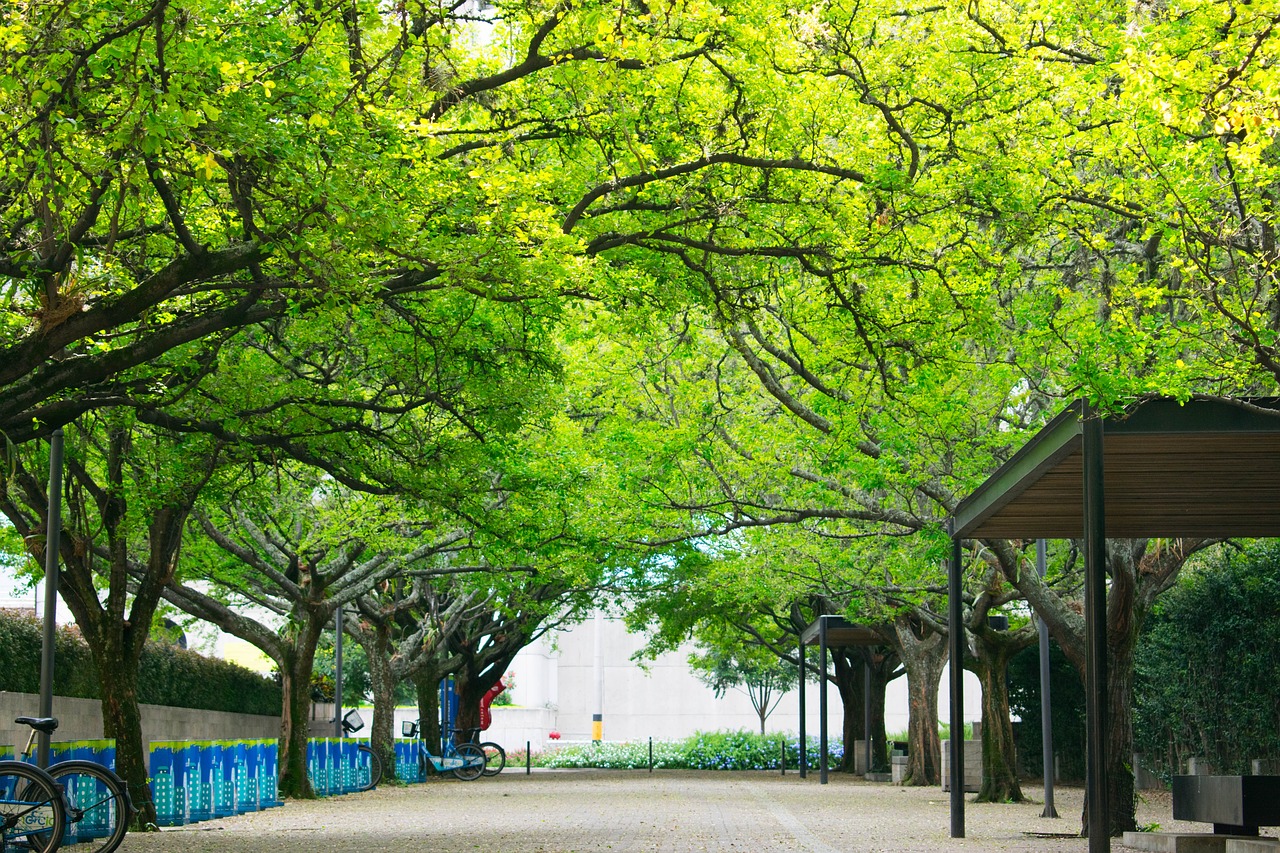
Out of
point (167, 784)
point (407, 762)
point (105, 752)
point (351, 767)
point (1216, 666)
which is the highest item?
point (1216, 666)

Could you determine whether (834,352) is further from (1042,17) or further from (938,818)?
(938,818)

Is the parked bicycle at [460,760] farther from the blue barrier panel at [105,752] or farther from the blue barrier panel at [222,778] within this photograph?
the blue barrier panel at [105,752]

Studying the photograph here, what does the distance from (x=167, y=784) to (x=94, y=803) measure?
3.99 m

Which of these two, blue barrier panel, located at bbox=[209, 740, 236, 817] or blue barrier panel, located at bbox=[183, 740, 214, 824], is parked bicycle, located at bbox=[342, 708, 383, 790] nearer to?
blue barrier panel, located at bbox=[209, 740, 236, 817]

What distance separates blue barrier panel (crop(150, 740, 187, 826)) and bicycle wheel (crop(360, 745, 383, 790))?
33.2 ft

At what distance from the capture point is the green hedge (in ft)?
55.4

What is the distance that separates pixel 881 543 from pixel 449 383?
10.3m

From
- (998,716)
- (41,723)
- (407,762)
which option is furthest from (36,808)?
(407,762)

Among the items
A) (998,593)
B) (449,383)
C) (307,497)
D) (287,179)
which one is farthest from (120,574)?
(998,593)

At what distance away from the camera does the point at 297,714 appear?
21297 mm

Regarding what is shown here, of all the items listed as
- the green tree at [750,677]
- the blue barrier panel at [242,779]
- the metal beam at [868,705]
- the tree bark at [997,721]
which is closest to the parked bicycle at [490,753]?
the metal beam at [868,705]

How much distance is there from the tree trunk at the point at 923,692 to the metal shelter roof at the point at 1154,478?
47.6 ft

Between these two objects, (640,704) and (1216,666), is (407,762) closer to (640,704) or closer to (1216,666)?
(1216,666)

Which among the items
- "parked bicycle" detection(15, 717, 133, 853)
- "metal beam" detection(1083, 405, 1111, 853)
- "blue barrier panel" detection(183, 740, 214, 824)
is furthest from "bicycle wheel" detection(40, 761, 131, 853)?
"metal beam" detection(1083, 405, 1111, 853)
